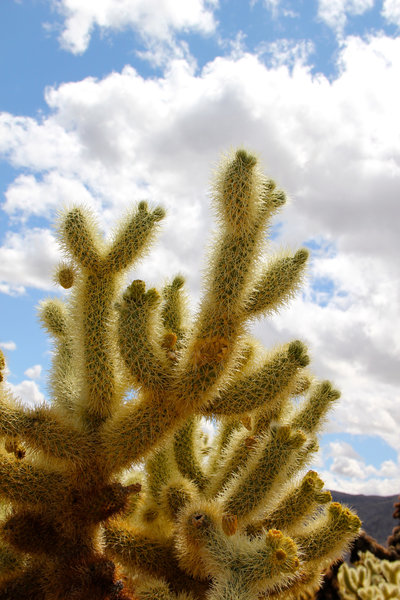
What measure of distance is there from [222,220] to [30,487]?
263 centimetres

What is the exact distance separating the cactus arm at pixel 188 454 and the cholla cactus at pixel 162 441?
1.19 ft

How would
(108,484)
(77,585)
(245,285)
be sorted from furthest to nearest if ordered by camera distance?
(108,484) → (77,585) → (245,285)

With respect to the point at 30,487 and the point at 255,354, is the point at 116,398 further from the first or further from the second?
the point at 255,354

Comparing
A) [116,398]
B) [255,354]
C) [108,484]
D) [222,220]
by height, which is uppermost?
[222,220]

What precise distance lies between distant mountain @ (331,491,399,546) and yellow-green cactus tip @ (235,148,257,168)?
124 feet

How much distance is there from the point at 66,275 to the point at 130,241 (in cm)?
67

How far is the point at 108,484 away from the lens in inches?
159

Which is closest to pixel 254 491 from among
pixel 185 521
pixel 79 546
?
pixel 185 521

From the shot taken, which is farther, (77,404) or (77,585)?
(77,404)

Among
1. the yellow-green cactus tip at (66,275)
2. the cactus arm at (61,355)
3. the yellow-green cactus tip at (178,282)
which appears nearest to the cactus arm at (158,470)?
the cactus arm at (61,355)

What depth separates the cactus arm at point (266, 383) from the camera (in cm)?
382

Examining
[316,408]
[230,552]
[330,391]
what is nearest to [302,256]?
[330,391]

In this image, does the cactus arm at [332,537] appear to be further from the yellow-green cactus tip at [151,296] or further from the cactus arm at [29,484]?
the yellow-green cactus tip at [151,296]

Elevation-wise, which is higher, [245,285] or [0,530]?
[245,285]
